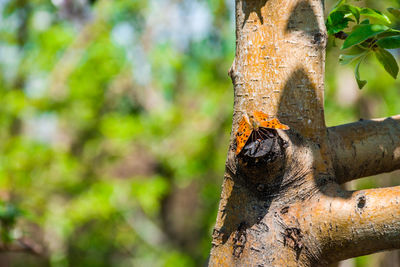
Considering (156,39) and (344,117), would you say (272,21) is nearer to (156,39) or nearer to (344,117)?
(344,117)

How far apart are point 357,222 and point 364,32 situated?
0.42 m

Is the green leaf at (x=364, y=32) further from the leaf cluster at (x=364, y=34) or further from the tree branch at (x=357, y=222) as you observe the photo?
the tree branch at (x=357, y=222)

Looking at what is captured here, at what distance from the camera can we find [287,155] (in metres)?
0.94

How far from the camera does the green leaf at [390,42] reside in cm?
96

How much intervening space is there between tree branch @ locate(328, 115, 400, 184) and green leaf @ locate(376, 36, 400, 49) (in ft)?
0.74

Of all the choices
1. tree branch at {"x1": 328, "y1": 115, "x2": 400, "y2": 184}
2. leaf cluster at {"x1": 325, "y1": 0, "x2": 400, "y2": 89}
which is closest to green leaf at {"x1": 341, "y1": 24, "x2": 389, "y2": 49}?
leaf cluster at {"x1": 325, "y1": 0, "x2": 400, "y2": 89}

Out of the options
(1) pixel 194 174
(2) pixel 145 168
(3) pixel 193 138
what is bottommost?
(2) pixel 145 168

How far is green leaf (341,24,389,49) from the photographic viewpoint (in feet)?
3.09

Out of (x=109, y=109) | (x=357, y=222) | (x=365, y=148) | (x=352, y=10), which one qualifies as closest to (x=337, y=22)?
(x=352, y=10)

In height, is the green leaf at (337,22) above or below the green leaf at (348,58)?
above

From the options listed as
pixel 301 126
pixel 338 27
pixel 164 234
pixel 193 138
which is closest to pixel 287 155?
pixel 301 126

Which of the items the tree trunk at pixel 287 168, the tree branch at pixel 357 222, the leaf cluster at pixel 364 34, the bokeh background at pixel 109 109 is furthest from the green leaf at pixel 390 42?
the bokeh background at pixel 109 109

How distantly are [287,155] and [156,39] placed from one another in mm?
5057

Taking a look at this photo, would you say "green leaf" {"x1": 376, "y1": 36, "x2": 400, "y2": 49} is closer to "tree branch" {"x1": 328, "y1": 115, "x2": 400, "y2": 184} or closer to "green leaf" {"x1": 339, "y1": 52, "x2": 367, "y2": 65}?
"green leaf" {"x1": 339, "y1": 52, "x2": 367, "y2": 65}
